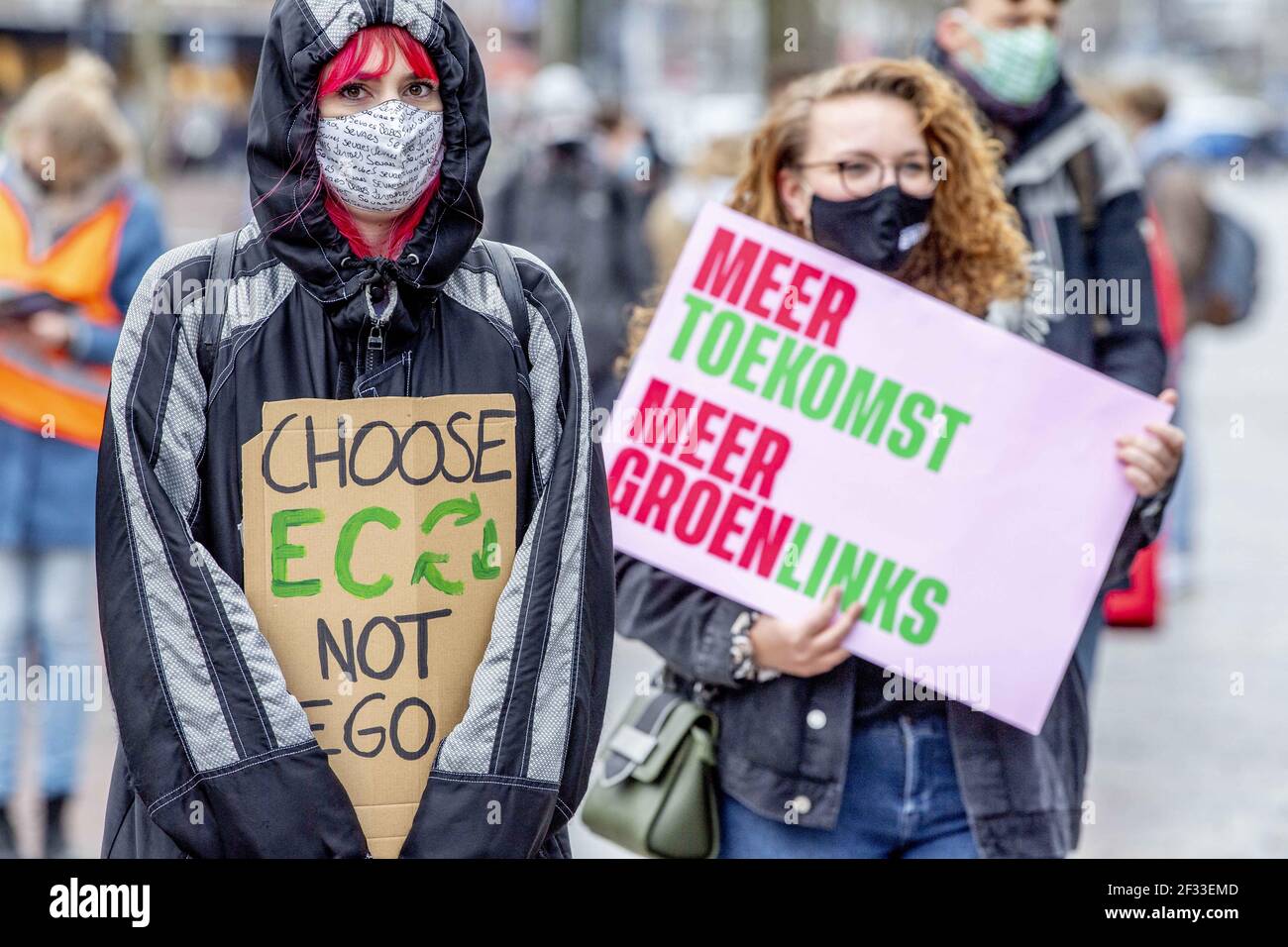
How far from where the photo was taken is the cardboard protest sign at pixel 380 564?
2469 mm

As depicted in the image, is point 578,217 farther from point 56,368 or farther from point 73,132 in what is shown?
point 56,368

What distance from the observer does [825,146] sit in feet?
10.4

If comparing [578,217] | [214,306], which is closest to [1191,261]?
[578,217]

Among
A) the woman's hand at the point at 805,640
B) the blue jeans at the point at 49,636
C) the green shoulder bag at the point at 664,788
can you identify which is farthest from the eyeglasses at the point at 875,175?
the blue jeans at the point at 49,636

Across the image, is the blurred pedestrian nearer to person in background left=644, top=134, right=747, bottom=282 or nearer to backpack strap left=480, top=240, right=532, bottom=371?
backpack strap left=480, top=240, right=532, bottom=371

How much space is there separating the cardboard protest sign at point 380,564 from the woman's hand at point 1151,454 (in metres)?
1.16

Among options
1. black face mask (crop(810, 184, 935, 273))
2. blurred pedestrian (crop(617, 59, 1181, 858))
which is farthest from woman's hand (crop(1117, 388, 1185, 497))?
black face mask (crop(810, 184, 935, 273))

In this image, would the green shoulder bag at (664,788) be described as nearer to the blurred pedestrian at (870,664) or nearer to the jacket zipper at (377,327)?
the blurred pedestrian at (870,664)

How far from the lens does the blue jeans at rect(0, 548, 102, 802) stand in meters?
5.19

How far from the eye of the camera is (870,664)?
3139mm

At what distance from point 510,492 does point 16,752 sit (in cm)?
319

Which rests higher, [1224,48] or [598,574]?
[1224,48]
